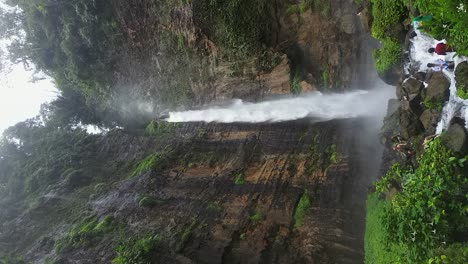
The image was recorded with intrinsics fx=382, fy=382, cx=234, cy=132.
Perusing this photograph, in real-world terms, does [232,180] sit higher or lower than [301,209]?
higher

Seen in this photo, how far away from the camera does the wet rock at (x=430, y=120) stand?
8.38 m

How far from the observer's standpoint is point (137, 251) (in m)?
11.3

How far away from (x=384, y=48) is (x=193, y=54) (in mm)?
8278

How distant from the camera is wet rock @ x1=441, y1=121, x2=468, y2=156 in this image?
6.98 metres

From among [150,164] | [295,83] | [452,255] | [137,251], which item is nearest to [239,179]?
[295,83]

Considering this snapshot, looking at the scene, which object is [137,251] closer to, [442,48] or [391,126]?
[391,126]

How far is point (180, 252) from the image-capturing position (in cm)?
1146

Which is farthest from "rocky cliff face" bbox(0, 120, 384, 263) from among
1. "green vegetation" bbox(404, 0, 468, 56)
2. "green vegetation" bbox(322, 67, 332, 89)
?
"green vegetation" bbox(404, 0, 468, 56)

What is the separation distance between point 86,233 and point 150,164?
3.92 m

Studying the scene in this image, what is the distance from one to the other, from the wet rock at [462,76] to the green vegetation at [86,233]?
37.2ft

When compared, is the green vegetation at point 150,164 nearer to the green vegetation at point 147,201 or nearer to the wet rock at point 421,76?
the green vegetation at point 147,201

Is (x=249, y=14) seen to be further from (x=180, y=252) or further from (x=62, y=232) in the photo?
(x=62, y=232)

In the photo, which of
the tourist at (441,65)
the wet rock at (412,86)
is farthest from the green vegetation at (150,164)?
the tourist at (441,65)

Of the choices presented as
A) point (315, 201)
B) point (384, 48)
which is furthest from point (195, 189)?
point (384, 48)
